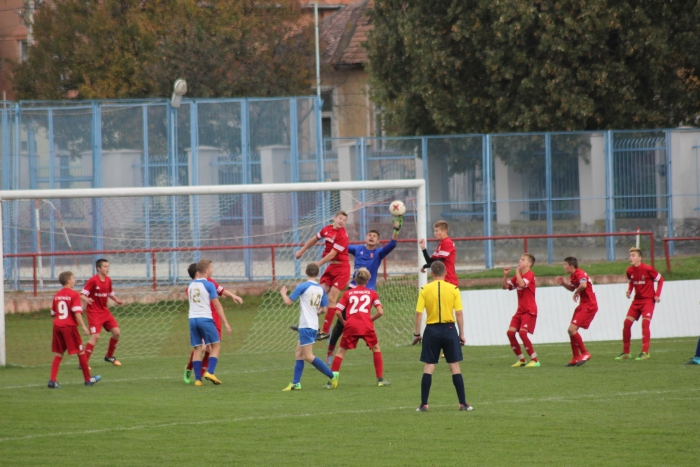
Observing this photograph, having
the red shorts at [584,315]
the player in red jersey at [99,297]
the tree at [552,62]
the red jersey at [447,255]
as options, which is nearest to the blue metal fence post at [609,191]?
the tree at [552,62]

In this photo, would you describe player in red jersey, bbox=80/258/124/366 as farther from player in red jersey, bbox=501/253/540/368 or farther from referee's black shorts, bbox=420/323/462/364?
referee's black shorts, bbox=420/323/462/364

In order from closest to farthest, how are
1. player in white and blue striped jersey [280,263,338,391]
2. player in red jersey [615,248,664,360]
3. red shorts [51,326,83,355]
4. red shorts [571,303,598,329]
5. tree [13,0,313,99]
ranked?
player in white and blue striped jersey [280,263,338,391], red shorts [51,326,83,355], red shorts [571,303,598,329], player in red jersey [615,248,664,360], tree [13,0,313,99]

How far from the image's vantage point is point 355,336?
11.4 metres

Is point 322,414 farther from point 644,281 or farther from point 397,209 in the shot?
point 644,281

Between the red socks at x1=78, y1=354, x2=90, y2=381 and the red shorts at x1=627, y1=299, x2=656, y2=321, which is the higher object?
the red shorts at x1=627, y1=299, x2=656, y2=321

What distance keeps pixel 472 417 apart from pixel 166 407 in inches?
134

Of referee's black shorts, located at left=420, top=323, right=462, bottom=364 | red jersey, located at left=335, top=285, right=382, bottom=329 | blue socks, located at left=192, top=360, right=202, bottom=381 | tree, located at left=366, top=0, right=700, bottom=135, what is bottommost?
blue socks, located at left=192, top=360, right=202, bottom=381

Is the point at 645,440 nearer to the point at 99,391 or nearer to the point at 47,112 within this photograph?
the point at 99,391

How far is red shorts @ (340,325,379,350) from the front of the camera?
37.3ft

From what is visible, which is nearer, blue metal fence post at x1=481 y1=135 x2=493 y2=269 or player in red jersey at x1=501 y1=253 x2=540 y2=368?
player in red jersey at x1=501 y1=253 x2=540 y2=368

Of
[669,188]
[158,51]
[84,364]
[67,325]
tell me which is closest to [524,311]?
[84,364]

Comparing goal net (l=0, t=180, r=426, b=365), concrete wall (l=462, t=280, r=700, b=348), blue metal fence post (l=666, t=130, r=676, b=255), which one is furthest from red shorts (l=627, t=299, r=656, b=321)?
blue metal fence post (l=666, t=130, r=676, b=255)

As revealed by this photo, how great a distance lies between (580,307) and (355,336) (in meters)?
3.81

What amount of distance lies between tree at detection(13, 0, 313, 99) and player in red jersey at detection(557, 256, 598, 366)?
19888 mm
